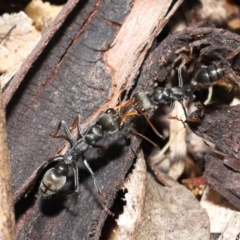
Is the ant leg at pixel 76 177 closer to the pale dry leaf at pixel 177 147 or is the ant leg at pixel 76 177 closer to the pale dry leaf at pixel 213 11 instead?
the pale dry leaf at pixel 177 147

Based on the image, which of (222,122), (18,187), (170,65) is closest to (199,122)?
(222,122)

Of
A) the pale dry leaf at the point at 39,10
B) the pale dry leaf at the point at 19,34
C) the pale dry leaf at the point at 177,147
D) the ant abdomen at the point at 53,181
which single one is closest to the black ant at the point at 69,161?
the ant abdomen at the point at 53,181

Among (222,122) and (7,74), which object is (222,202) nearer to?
(222,122)

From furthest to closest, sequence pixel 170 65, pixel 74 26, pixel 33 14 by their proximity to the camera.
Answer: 1. pixel 33 14
2. pixel 170 65
3. pixel 74 26

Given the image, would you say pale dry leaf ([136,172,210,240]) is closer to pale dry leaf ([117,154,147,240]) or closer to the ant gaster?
pale dry leaf ([117,154,147,240])

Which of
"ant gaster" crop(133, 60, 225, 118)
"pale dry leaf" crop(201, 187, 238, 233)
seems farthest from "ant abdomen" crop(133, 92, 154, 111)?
"pale dry leaf" crop(201, 187, 238, 233)

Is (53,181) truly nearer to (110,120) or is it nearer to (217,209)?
(110,120)
